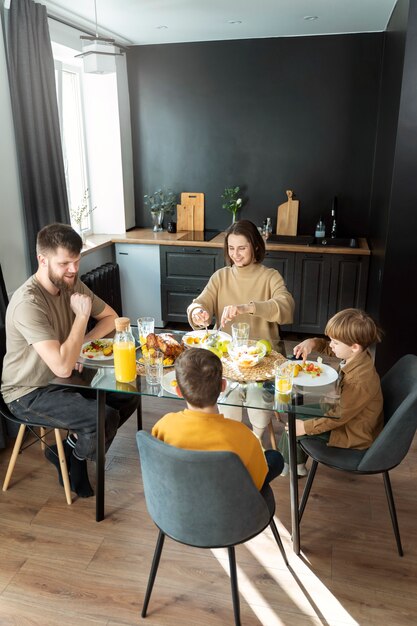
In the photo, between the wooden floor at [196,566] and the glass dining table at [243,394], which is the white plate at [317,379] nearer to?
the glass dining table at [243,394]

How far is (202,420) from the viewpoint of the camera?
1.58 metres

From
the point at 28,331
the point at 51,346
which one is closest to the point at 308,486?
the point at 51,346

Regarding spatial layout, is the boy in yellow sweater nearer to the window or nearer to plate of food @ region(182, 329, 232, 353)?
plate of food @ region(182, 329, 232, 353)

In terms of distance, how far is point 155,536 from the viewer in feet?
7.47

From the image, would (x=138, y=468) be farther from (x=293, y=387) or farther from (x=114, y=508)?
(x=293, y=387)

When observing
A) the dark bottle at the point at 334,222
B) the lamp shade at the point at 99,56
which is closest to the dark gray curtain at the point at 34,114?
the lamp shade at the point at 99,56

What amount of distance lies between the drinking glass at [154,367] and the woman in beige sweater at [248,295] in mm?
468

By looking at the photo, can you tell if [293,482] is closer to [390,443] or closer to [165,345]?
[390,443]

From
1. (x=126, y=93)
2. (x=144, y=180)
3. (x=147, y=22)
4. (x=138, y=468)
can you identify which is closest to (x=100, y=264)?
(x=144, y=180)

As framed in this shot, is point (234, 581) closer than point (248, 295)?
Yes

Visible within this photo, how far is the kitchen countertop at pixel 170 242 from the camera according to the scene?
13.9ft

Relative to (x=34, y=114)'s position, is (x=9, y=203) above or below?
below

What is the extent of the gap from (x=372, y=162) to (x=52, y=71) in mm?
2720

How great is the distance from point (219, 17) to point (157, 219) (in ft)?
5.86
